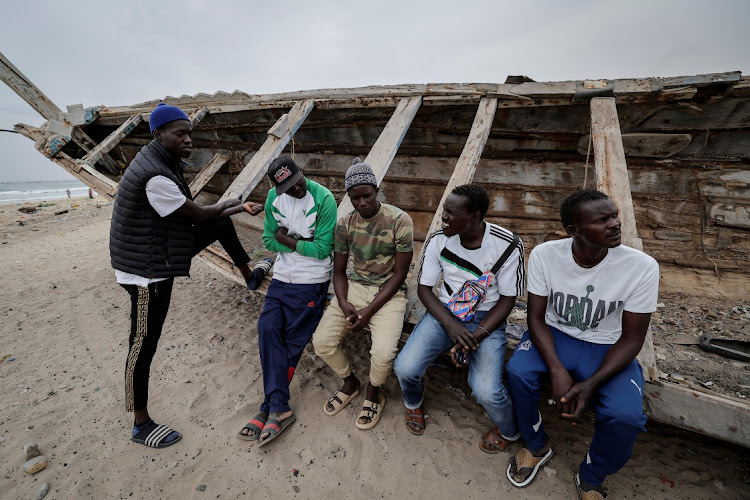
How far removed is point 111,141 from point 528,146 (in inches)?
216

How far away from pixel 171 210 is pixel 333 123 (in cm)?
266

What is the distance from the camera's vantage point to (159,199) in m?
1.82

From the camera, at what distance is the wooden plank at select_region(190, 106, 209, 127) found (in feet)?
13.3

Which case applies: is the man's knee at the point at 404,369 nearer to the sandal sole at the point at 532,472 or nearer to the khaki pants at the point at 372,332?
the khaki pants at the point at 372,332

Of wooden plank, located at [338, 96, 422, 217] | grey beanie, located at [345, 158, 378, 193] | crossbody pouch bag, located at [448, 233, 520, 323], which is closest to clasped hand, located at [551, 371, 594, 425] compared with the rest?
crossbody pouch bag, located at [448, 233, 520, 323]

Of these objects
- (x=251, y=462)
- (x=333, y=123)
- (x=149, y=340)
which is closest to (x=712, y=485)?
(x=251, y=462)

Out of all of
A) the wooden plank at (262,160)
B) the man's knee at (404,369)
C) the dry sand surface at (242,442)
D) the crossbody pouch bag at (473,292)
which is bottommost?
the dry sand surface at (242,442)

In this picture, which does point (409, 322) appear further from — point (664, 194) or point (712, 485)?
point (664, 194)

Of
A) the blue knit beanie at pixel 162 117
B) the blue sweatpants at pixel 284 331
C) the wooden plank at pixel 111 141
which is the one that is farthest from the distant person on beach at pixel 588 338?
the wooden plank at pixel 111 141

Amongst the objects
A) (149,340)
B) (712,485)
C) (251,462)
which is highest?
(712,485)

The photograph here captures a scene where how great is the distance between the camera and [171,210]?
1.86 meters

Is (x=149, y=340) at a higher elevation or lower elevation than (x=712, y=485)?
lower

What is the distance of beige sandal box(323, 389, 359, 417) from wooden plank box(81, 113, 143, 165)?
4.52 m

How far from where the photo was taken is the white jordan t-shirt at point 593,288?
1482 millimetres
